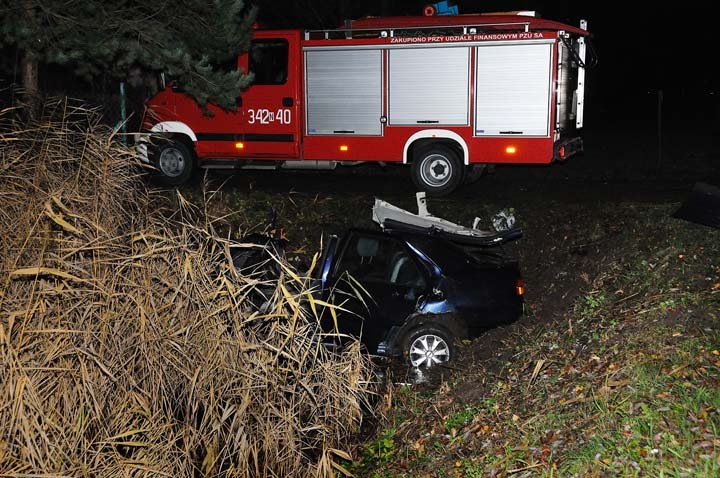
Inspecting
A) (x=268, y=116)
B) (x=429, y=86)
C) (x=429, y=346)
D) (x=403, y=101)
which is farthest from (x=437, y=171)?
(x=429, y=346)

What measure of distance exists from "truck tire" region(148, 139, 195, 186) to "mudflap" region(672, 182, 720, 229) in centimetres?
848

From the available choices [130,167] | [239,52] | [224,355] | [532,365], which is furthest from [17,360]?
[239,52]

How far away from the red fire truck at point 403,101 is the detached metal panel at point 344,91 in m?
0.02

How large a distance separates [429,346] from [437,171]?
5792 millimetres

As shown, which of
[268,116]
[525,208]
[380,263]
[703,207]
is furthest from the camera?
[268,116]

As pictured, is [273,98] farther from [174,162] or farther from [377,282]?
[377,282]

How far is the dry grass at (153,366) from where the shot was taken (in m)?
6.24

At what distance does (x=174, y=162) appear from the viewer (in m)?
Result: 14.8

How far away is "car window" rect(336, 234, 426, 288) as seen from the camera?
8539 mm

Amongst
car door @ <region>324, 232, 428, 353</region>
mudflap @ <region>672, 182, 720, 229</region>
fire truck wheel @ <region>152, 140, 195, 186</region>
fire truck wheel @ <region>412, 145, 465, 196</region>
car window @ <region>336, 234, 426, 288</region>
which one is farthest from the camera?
fire truck wheel @ <region>152, 140, 195, 186</region>

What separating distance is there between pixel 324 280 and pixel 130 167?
7.29 ft

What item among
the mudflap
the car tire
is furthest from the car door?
the mudflap

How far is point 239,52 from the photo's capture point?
13484mm

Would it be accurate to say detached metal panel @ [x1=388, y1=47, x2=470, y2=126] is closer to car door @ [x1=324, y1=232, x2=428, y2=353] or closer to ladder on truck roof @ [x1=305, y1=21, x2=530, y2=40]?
ladder on truck roof @ [x1=305, y1=21, x2=530, y2=40]
